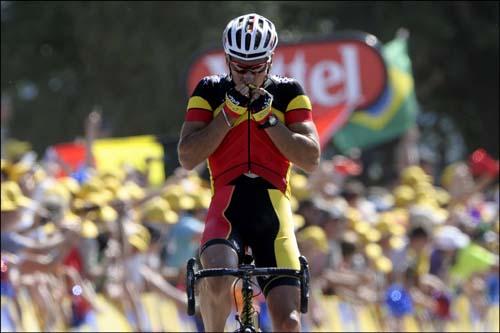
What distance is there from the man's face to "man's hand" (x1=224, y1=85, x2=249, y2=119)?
0.50ft

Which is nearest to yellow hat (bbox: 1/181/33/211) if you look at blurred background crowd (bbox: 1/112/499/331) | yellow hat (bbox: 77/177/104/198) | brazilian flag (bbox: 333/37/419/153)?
blurred background crowd (bbox: 1/112/499/331)

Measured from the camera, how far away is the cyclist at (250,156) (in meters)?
7.24

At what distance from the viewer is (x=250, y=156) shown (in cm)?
761

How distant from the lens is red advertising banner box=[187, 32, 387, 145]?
17.9m

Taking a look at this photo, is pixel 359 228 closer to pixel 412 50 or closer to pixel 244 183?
pixel 244 183

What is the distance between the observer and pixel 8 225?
1146 centimetres

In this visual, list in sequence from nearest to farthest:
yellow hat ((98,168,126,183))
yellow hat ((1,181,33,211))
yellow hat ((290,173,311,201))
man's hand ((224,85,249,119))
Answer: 1. man's hand ((224,85,249,119))
2. yellow hat ((1,181,33,211))
3. yellow hat ((98,168,126,183))
4. yellow hat ((290,173,311,201))

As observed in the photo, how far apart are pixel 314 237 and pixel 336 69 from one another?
5573mm

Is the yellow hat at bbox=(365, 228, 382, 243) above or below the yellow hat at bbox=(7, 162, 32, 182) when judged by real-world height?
below

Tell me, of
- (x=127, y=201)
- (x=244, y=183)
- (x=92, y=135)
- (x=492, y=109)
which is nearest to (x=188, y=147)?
(x=244, y=183)

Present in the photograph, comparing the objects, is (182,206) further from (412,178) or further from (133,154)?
(133,154)

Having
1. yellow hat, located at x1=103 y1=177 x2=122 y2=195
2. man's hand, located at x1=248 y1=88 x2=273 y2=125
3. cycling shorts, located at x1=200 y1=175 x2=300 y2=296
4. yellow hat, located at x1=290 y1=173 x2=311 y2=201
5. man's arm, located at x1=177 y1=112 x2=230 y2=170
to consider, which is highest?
yellow hat, located at x1=290 y1=173 x2=311 y2=201

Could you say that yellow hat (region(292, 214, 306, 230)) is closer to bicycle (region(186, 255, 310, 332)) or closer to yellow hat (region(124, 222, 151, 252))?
yellow hat (region(124, 222, 151, 252))

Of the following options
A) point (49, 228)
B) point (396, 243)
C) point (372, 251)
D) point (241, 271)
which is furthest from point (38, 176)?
point (241, 271)
